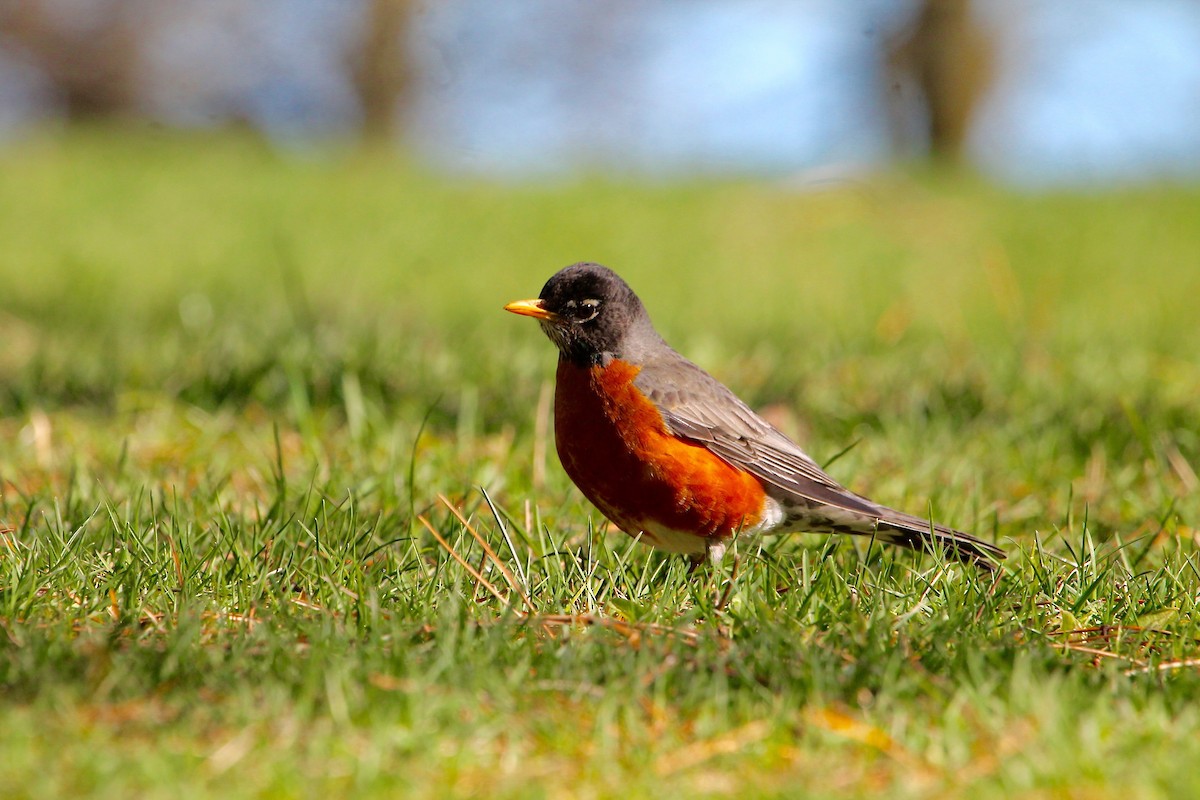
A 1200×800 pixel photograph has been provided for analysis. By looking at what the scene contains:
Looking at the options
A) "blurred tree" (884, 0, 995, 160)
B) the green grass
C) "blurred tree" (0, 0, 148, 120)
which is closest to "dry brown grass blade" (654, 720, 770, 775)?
the green grass

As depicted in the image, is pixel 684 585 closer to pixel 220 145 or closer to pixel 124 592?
pixel 124 592

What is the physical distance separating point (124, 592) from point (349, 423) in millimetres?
1953

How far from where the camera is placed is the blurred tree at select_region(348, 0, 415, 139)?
2114cm

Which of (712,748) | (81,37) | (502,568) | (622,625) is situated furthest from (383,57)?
(712,748)

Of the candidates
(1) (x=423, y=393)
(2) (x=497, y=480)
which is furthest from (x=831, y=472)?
(1) (x=423, y=393)

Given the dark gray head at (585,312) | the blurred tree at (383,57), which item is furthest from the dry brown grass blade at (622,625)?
the blurred tree at (383,57)

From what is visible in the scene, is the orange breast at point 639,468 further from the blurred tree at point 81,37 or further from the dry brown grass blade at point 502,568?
the blurred tree at point 81,37

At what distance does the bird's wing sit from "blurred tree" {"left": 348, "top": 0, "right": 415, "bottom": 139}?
1820cm

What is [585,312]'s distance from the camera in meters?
4.04

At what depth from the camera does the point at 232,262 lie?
9805 millimetres

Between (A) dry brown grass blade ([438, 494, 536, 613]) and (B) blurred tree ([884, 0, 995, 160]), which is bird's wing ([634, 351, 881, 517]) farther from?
(B) blurred tree ([884, 0, 995, 160])

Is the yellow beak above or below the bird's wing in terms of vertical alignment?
above

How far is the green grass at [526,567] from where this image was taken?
216 cm

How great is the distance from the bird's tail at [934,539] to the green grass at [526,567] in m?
0.08
